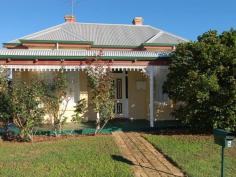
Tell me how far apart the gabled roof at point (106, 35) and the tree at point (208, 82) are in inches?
312

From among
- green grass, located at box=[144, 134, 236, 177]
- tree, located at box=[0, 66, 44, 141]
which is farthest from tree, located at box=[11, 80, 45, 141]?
green grass, located at box=[144, 134, 236, 177]

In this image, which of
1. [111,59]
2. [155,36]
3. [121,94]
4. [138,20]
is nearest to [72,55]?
[111,59]

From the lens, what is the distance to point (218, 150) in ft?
33.3

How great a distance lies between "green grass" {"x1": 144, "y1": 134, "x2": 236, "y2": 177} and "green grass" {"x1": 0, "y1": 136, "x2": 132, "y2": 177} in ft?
4.83

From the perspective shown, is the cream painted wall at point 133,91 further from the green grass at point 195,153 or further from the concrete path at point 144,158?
the concrete path at point 144,158

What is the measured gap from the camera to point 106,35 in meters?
21.8

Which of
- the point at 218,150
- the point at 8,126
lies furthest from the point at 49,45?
the point at 218,150

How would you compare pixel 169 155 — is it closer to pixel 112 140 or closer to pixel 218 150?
pixel 218 150

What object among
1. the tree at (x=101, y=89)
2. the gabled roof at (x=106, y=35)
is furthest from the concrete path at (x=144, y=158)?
the gabled roof at (x=106, y=35)

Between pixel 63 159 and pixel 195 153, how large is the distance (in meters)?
3.80

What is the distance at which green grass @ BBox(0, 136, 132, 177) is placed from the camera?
A: 7832 millimetres

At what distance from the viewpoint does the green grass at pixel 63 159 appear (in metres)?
7.83

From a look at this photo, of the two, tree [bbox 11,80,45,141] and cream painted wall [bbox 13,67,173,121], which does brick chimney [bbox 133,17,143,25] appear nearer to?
cream painted wall [bbox 13,67,173,121]

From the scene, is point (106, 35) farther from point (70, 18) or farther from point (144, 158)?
point (144, 158)
